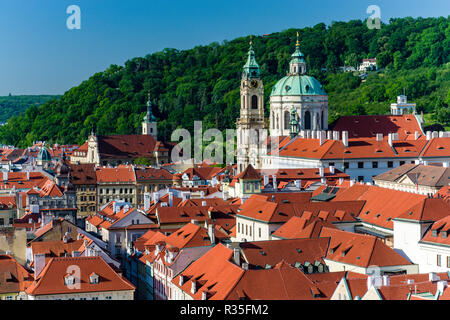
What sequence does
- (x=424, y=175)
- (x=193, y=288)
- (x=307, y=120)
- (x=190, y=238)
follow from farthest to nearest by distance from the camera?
1. (x=307, y=120)
2. (x=424, y=175)
3. (x=190, y=238)
4. (x=193, y=288)

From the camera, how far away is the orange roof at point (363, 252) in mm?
34594

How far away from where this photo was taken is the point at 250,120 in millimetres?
91312

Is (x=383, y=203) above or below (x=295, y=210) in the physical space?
above

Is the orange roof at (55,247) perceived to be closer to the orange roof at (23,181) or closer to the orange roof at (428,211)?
the orange roof at (428,211)

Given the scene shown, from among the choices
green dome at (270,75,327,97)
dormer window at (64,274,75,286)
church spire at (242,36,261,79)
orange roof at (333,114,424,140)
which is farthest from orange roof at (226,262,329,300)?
church spire at (242,36,261,79)

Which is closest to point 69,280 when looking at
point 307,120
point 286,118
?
point 307,120

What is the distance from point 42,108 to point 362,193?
123m

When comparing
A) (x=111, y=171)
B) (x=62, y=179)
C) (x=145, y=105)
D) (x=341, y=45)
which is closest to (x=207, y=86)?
(x=145, y=105)

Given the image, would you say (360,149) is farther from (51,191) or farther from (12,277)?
(12,277)

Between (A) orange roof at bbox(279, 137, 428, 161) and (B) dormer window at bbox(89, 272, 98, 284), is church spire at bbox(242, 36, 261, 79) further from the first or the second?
(B) dormer window at bbox(89, 272, 98, 284)

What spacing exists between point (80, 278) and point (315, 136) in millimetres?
57530

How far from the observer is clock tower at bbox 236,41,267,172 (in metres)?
86.6

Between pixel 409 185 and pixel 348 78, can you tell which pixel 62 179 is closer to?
pixel 409 185

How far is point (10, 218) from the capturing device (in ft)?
189
